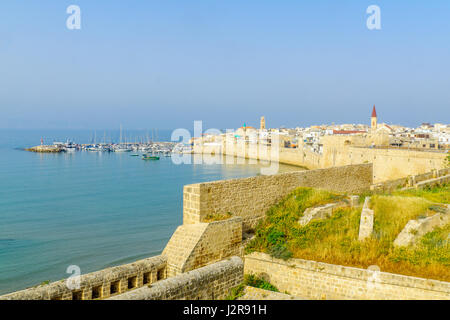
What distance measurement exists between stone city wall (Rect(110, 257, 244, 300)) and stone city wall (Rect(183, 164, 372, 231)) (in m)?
1.69

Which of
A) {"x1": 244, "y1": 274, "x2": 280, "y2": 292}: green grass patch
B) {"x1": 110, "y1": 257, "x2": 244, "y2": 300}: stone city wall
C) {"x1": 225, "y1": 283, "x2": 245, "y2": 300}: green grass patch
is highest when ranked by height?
{"x1": 110, "y1": 257, "x2": 244, "y2": 300}: stone city wall

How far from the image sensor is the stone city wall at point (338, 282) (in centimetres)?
606

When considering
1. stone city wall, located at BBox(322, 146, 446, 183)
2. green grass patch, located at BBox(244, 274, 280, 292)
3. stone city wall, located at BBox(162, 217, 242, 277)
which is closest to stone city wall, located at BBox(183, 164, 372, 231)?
stone city wall, located at BBox(162, 217, 242, 277)

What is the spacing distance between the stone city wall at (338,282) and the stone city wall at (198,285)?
1039mm

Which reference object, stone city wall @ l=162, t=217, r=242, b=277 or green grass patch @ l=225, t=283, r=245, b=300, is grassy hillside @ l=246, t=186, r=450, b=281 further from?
green grass patch @ l=225, t=283, r=245, b=300

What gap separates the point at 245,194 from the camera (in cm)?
888

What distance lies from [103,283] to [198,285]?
1.43 meters

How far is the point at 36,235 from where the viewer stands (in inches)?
739

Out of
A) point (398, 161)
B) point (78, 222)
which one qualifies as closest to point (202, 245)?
point (78, 222)

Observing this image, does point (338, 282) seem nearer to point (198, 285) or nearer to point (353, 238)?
point (353, 238)

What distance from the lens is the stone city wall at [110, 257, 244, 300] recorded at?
4990 mm

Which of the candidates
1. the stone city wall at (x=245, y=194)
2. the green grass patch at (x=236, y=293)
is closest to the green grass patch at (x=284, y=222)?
the stone city wall at (x=245, y=194)
